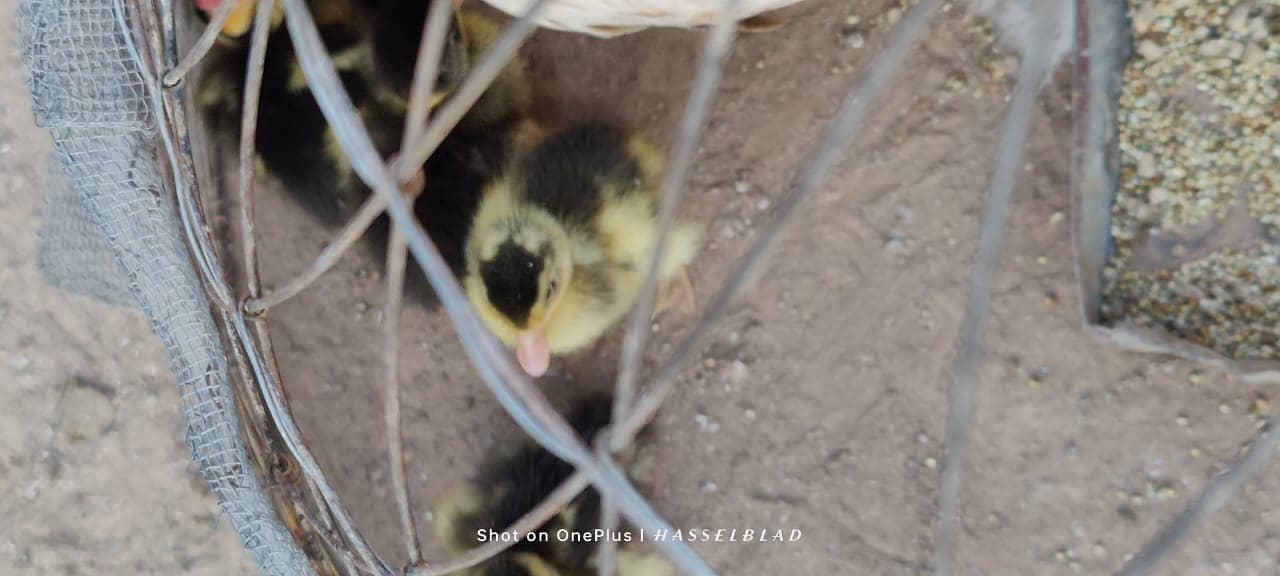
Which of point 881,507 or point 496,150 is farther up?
point 496,150

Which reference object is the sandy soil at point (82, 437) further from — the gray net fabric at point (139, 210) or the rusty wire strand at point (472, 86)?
the rusty wire strand at point (472, 86)

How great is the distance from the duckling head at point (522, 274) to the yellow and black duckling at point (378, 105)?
Answer: 54 millimetres

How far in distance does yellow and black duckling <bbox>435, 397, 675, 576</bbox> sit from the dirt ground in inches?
3.1

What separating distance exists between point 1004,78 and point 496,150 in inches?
21.0

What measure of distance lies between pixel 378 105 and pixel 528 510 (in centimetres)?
45

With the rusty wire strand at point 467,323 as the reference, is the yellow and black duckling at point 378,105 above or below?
above

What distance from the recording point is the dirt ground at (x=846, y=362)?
104 cm

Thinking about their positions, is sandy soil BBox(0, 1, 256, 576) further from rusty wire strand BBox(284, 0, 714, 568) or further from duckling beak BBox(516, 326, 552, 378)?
rusty wire strand BBox(284, 0, 714, 568)

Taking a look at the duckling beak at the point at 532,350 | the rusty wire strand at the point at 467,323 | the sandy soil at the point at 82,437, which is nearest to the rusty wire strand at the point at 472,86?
the rusty wire strand at the point at 467,323

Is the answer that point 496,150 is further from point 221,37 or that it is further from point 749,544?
point 749,544

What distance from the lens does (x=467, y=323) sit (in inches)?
22.4

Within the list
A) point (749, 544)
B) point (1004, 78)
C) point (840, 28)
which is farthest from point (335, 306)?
point (1004, 78)

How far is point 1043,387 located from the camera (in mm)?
1068

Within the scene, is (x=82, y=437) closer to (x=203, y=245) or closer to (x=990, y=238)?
(x=203, y=245)
